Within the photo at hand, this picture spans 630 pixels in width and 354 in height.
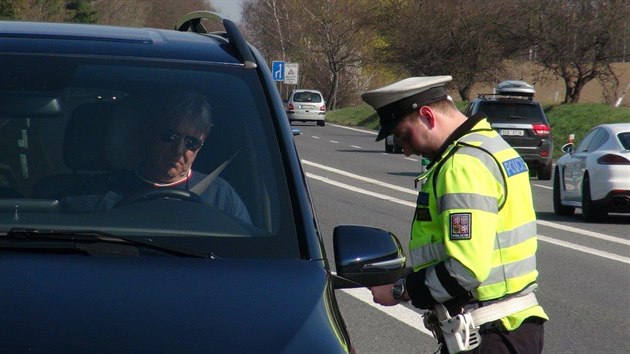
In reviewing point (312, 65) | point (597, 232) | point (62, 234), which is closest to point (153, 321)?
point (62, 234)

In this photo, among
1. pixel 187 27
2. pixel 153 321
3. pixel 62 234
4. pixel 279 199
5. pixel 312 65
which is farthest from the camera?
pixel 312 65

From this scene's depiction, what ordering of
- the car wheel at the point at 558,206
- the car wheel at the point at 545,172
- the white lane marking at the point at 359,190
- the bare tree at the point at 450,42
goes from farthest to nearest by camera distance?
the bare tree at the point at 450,42 < the car wheel at the point at 545,172 < the white lane marking at the point at 359,190 < the car wheel at the point at 558,206

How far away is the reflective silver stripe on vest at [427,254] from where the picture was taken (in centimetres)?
423

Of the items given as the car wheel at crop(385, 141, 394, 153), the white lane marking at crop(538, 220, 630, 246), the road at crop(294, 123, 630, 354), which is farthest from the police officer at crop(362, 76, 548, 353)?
the car wheel at crop(385, 141, 394, 153)

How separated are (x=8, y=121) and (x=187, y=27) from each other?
1.93 meters

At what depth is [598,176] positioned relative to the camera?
17016 mm

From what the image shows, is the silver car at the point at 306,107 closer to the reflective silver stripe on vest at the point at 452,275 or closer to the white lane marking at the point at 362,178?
the white lane marking at the point at 362,178

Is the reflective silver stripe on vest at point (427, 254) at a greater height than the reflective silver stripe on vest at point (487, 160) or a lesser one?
lesser

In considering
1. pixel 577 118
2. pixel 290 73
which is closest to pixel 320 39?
pixel 290 73

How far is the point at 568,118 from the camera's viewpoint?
132 ft

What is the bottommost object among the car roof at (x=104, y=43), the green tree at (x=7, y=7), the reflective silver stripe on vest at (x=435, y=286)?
the green tree at (x=7, y=7)

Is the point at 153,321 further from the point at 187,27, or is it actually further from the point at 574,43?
the point at 574,43

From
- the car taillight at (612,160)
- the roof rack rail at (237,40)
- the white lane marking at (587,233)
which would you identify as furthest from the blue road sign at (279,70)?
the roof rack rail at (237,40)

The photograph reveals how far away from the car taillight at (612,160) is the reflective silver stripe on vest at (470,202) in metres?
13.3
